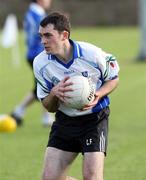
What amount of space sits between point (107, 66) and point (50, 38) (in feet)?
2.25

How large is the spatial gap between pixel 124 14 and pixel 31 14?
44615 millimetres

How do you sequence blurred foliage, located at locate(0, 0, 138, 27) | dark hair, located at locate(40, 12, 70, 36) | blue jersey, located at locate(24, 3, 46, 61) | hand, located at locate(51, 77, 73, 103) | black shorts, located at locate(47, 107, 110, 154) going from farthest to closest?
blurred foliage, located at locate(0, 0, 138, 27) → blue jersey, located at locate(24, 3, 46, 61) → black shorts, located at locate(47, 107, 110, 154) → dark hair, located at locate(40, 12, 70, 36) → hand, located at locate(51, 77, 73, 103)

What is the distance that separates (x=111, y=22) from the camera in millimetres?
57031

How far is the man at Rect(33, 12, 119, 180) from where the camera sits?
24.0ft

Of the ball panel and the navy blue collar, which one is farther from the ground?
the navy blue collar

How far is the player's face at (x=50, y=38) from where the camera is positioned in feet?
23.7

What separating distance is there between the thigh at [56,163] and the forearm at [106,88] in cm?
71

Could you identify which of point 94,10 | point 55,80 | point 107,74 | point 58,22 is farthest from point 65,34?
point 94,10

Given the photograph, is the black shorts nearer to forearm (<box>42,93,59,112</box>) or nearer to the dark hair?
forearm (<box>42,93,59,112</box>)

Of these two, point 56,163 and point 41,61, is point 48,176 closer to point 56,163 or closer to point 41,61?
point 56,163

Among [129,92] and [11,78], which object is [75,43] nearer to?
[129,92]

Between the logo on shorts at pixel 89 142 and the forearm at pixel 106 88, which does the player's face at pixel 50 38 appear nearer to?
the forearm at pixel 106 88

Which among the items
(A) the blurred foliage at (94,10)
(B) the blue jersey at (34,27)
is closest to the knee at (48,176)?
(B) the blue jersey at (34,27)

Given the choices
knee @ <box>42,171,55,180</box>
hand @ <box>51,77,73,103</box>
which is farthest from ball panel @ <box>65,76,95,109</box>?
knee @ <box>42,171,55,180</box>
